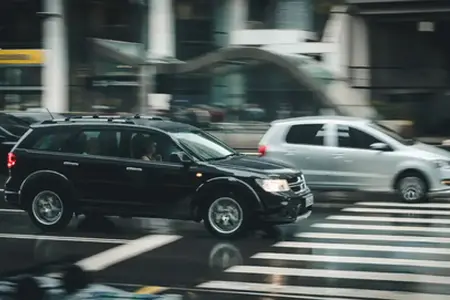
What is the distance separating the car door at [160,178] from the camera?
41.3 feet

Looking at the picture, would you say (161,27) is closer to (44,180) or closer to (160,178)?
(44,180)

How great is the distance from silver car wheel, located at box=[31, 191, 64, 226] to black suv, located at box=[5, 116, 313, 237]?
0.05ft

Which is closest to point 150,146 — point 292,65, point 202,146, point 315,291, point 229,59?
point 202,146

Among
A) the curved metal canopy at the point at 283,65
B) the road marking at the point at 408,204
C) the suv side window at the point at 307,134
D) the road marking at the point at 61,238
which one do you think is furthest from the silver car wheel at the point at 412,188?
the curved metal canopy at the point at 283,65

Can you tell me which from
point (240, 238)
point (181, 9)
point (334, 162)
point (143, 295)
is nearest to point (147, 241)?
point (240, 238)

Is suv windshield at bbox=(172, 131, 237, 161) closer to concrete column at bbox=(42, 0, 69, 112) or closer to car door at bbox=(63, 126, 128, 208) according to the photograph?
car door at bbox=(63, 126, 128, 208)

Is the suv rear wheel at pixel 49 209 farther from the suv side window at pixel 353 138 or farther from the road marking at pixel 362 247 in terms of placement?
the suv side window at pixel 353 138

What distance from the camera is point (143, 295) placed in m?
8.58

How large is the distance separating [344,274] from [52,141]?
18.0 ft

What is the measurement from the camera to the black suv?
1234cm

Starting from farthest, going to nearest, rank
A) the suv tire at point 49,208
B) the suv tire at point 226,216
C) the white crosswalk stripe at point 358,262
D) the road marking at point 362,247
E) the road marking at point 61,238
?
the suv tire at point 49,208 → the road marking at point 61,238 → the suv tire at point 226,216 → the road marking at point 362,247 → the white crosswalk stripe at point 358,262

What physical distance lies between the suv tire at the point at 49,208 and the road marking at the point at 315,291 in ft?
14.5

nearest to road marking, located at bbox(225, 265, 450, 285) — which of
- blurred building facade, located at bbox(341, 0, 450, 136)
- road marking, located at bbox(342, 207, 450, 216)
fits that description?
road marking, located at bbox(342, 207, 450, 216)

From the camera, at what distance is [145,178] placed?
42.1 feet
